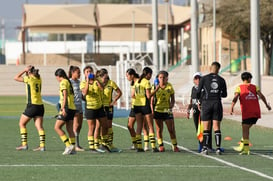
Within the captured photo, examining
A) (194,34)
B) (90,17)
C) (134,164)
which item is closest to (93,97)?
(134,164)

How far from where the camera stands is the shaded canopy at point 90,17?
95.1 metres

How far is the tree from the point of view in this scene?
69000mm

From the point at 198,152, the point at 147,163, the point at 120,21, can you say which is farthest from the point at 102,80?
the point at 120,21

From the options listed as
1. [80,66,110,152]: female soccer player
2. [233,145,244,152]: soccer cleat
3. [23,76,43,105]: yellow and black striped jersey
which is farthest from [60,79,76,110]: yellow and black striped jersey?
[233,145,244,152]: soccer cleat

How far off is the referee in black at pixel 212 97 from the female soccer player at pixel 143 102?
140 cm

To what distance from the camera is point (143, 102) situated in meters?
22.8

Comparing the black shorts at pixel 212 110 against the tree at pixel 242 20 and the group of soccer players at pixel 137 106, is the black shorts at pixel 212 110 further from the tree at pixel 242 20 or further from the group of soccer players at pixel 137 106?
the tree at pixel 242 20

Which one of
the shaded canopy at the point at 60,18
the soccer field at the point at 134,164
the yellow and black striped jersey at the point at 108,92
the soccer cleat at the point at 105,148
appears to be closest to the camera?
the soccer field at the point at 134,164

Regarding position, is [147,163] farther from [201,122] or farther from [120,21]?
[120,21]

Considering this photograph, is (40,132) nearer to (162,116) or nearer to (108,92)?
(108,92)

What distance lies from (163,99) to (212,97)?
1.52m

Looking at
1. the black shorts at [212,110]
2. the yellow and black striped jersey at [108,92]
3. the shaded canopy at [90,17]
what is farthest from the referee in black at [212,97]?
the shaded canopy at [90,17]

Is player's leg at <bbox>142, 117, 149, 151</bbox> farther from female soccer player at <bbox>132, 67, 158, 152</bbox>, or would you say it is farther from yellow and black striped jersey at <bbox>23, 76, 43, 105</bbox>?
yellow and black striped jersey at <bbox>23, 76, 43, 105</bbox>

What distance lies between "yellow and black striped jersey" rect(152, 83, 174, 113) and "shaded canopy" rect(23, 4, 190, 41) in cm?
7086
